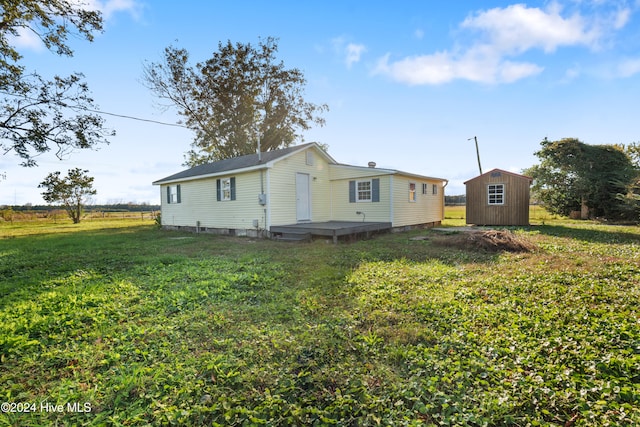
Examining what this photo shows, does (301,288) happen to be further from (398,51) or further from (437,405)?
(398,51)

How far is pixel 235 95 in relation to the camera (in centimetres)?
2312

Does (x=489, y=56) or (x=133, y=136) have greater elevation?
(x=489, y=56)

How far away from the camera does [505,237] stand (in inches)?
305

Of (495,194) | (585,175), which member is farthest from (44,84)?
(585,175)

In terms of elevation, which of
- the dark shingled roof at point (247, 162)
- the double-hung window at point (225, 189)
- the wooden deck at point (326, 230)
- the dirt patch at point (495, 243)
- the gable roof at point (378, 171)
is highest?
the dark shingled roof at point (247, 162)

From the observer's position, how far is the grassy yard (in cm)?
209

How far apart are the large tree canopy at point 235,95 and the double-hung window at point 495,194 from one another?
615 inches

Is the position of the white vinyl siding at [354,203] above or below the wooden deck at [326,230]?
above

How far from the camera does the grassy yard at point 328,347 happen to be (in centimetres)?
209

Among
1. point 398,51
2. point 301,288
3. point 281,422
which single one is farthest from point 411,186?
point 281,422

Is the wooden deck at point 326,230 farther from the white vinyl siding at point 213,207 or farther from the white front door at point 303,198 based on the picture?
the white front door at point 303,198

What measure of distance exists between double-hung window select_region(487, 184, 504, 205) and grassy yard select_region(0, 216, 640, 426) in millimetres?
9294

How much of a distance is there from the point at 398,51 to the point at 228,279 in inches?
386

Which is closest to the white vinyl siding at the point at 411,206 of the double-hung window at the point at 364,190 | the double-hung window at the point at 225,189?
the double-hung window at the point at 364,190
